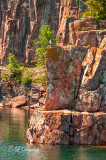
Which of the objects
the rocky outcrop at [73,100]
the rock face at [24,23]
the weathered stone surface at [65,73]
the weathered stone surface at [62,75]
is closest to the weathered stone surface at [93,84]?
the rocky outcrop at [73,100]

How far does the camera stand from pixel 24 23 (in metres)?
116

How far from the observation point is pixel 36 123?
40469 mm

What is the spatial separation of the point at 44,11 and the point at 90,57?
234 feet

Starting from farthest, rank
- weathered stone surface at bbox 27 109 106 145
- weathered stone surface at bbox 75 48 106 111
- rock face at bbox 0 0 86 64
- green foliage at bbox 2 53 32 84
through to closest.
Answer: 1. rock face at bbox 0 0 86 64
2. green foliage at bbox 2 53 32 84
3. weathered stone surface at bbox 75 48 106 111
4. weathered stone surface at bbox 27 109 106 145

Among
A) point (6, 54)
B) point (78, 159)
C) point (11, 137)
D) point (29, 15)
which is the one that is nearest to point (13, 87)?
point (6, 54)

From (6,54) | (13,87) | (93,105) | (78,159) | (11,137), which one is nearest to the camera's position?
(78,159)

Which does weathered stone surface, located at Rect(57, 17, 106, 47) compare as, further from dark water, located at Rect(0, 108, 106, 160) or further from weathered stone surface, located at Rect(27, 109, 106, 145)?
dark water, located at Rect(0, 108, 106, 160)

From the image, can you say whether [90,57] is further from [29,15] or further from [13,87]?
[29,15]

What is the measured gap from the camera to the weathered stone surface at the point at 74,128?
38.7 m

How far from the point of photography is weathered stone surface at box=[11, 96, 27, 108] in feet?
286

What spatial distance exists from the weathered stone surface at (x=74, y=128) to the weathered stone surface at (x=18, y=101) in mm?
48290

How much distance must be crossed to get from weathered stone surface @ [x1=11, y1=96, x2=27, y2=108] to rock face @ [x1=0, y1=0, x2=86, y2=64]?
24239mm

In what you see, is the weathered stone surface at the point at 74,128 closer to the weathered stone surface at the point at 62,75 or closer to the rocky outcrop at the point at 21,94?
the weathered stone surface at the point at 62,75

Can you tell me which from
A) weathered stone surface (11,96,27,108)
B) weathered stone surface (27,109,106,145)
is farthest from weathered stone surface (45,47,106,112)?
weathered stone surface (11,96,27,108)
